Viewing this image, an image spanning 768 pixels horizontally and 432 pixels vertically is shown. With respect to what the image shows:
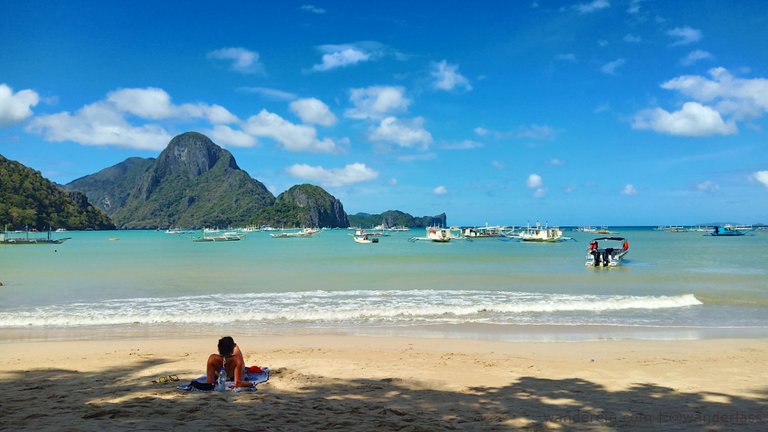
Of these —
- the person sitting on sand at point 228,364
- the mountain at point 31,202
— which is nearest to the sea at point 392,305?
the person sitting on sand at point 228,364

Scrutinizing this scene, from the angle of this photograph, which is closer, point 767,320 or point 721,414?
point 721,414

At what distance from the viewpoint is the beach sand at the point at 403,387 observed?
5773 mm

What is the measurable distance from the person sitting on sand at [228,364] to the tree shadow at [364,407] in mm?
305

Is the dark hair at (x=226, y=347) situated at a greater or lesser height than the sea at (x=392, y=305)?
greater

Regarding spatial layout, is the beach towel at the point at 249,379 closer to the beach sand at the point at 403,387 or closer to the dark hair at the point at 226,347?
the beach sand at the point at 403,387

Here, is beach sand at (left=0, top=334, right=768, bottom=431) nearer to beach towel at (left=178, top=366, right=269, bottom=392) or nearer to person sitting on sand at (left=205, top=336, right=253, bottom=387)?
beach towel at (left=178, top=366, right=269, bottom=392)

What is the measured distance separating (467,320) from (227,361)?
865cm

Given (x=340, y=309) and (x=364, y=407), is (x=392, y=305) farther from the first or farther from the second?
(x=364, y=407)

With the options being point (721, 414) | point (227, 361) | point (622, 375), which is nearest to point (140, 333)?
point (227, 361)

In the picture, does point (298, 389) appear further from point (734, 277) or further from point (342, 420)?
point (734, 277)

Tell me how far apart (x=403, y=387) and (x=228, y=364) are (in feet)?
8.61

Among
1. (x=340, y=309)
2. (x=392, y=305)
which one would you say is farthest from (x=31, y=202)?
(x=392, y=305)

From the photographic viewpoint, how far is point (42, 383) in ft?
24.9

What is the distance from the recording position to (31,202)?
154m
